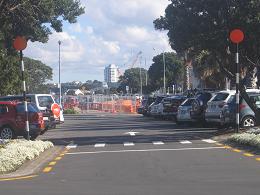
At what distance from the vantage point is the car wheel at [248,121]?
25.3 metres

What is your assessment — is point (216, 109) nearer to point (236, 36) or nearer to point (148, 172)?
point (236, 36)

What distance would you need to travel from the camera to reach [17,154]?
16047 millimetres

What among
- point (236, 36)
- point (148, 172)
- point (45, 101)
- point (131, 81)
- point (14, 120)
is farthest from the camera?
point (131, 81)

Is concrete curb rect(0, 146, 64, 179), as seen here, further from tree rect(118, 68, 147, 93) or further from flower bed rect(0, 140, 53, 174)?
tree rect(118, 68, 147, 93)

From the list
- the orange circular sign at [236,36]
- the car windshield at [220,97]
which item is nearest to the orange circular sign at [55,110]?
the car windshield at [220,97]

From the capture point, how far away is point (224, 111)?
25297 mm

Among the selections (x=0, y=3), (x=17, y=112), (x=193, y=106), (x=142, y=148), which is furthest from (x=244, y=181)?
(x=193, y=106)

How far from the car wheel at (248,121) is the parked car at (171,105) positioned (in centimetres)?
1214

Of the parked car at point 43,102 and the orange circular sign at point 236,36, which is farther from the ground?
the orange circular sign at point 236,36

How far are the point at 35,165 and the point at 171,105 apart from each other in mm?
23112

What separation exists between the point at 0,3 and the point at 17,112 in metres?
4.81

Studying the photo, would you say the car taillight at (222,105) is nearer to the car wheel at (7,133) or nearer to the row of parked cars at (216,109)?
the row of parked cars at (216,109)

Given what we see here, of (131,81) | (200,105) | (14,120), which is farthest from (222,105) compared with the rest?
(131,81)

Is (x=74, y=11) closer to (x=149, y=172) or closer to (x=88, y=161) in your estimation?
(x=88, y=161)
